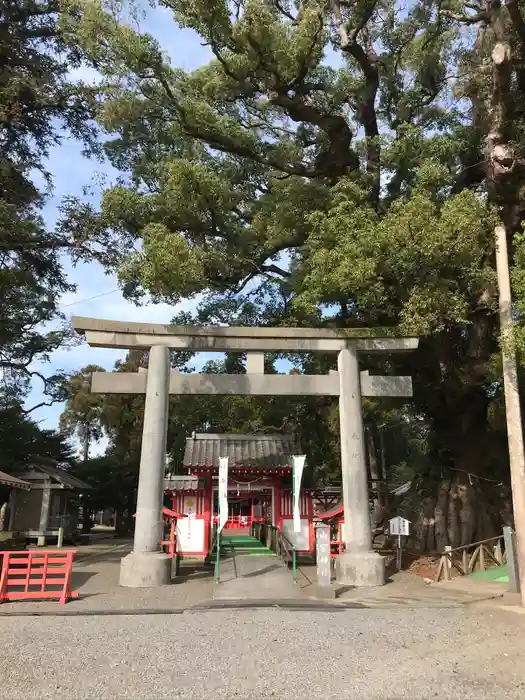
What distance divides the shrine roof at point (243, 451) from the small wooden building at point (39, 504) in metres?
9.16

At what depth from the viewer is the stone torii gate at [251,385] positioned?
10.7 m

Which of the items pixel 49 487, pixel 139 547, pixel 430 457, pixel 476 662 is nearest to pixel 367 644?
pixel 476 662

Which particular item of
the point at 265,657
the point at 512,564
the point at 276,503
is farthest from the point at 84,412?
the point at 265,657

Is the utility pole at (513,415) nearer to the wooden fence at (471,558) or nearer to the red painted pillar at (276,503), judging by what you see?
the wooden fence at (471,558)

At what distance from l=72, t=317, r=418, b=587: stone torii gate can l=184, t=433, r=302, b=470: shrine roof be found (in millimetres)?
4663

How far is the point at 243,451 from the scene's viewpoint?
17.5 m

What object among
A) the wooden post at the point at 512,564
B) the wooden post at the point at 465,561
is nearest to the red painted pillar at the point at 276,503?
the wooden post at the point at 465,561

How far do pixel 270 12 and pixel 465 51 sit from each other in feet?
19.0

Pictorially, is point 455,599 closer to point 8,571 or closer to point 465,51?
point 8,571

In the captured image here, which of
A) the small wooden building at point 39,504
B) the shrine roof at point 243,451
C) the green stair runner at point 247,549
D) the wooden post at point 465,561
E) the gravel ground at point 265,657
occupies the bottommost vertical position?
the green stair runner at point 247,549

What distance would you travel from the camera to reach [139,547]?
10.6 metres

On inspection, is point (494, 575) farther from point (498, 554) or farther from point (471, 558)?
point (498, 554)

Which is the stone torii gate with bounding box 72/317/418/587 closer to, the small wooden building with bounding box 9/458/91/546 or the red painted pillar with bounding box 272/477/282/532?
the red painted pillar with bounding box 272/477/282/532

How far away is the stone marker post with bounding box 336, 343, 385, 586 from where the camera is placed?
10.5 meters
